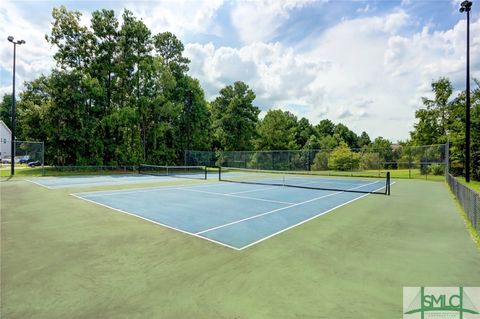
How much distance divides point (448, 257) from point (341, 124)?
83.9 metres

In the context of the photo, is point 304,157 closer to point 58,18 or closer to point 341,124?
point 58,18

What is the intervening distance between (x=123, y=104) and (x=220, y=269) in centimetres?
3085

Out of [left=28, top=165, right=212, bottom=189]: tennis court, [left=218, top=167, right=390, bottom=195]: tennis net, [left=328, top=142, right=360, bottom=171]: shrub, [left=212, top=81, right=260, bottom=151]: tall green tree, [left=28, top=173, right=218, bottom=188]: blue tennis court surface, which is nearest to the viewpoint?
[left=218, top=167, right=390, bottom=195]: tennis net

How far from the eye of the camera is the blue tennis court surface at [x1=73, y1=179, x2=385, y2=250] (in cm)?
625

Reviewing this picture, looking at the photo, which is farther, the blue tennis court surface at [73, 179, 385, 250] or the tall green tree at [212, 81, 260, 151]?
the tall green tree at [212, 81, 260, 151]

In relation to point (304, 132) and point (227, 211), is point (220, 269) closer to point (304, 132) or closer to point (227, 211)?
point (227, 211)

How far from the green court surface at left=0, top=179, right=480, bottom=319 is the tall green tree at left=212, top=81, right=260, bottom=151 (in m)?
37.1

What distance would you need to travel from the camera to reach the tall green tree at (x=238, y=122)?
44.2m

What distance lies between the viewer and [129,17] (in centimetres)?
3030

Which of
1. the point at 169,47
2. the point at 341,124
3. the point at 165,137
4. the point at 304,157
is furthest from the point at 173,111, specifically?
the point at 341,124

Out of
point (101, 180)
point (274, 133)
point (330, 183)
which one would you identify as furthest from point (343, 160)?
point (101, 180)

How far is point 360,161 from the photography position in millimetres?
26203

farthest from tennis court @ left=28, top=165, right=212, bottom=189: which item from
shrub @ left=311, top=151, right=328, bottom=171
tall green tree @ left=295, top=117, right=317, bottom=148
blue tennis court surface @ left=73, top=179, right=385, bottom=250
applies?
tall green tree @ left=295, top=117, right=317, bottom=148

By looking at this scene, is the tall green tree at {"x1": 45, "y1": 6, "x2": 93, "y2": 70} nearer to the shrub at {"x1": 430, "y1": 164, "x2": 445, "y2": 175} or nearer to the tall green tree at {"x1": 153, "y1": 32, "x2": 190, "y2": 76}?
the tall green tree at {"x1": 153, "y1": 32, "x2": 190, "y2": 76}
